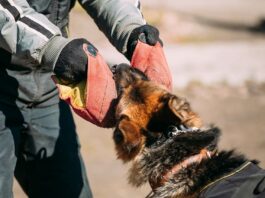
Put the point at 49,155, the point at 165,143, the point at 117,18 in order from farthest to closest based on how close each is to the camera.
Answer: the point at 49,155 → the point at 117,18 → the point at 165,143

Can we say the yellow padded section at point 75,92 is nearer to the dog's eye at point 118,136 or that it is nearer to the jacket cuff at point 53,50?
the jacket cuff at point 53,50

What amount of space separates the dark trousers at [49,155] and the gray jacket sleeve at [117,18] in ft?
1.82

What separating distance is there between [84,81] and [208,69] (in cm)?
836

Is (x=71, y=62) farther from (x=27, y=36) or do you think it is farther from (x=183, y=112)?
(x=183, y=112)

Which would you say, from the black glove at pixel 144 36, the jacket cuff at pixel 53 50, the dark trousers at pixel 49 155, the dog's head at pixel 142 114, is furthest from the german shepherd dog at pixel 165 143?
the dark trousers at pixel 49 155

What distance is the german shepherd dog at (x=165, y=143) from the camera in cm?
386

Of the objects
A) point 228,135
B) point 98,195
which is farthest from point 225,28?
point 98,195

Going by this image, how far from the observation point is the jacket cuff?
373cm

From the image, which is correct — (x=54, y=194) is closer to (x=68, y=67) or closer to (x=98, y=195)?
(x=68, y=67)

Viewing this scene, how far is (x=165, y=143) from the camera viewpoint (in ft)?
12.9

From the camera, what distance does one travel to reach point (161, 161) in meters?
3.94

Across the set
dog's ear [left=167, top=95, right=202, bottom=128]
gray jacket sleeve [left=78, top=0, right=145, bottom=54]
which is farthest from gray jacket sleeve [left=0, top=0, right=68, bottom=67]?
dog's ear [left=167, top=95, right=202, bottom=128]

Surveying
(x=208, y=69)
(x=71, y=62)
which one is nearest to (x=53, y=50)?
(x=71, y=62)

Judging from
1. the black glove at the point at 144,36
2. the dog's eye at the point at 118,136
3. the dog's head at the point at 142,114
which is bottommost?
the dog's eye at the point at 118,136
